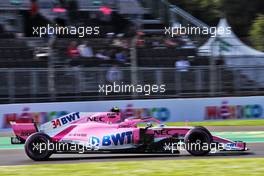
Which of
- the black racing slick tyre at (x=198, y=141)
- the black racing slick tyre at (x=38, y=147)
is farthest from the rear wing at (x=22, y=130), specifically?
the black racing slick tyre at (x=198, y=141)

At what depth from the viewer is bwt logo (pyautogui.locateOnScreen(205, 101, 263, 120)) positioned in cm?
1812

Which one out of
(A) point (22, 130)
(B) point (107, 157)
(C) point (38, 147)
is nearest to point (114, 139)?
(B) point (107, 157)

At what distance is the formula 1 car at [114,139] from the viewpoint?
9.62 metres

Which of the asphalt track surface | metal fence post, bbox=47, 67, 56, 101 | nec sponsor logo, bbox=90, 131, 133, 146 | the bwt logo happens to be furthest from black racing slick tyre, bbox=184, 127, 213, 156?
the bwt logo

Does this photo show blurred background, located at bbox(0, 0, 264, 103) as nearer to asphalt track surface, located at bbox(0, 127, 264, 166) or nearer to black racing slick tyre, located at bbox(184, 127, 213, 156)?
asphalt track surface, located at bbox(0, 127, 264, 166)

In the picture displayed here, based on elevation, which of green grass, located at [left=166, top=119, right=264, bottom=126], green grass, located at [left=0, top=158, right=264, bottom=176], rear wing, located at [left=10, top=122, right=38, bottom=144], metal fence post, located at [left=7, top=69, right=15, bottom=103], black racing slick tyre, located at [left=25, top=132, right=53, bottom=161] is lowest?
green grass, located at [left=166, top=119, right=264, bottom=126]

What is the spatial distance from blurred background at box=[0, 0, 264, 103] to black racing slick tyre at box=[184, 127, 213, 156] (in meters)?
7.49

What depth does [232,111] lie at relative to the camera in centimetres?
1825

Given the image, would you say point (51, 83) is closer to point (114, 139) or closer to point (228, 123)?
point (228, 123)

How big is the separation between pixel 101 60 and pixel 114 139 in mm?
8995

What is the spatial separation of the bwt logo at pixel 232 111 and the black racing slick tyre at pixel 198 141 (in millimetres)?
8414

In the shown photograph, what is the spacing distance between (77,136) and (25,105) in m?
6.99

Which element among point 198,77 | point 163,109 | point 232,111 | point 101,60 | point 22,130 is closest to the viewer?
point 22,130

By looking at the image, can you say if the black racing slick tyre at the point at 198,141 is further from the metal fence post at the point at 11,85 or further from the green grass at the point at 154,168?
the metal fence post at the point at 11,85
